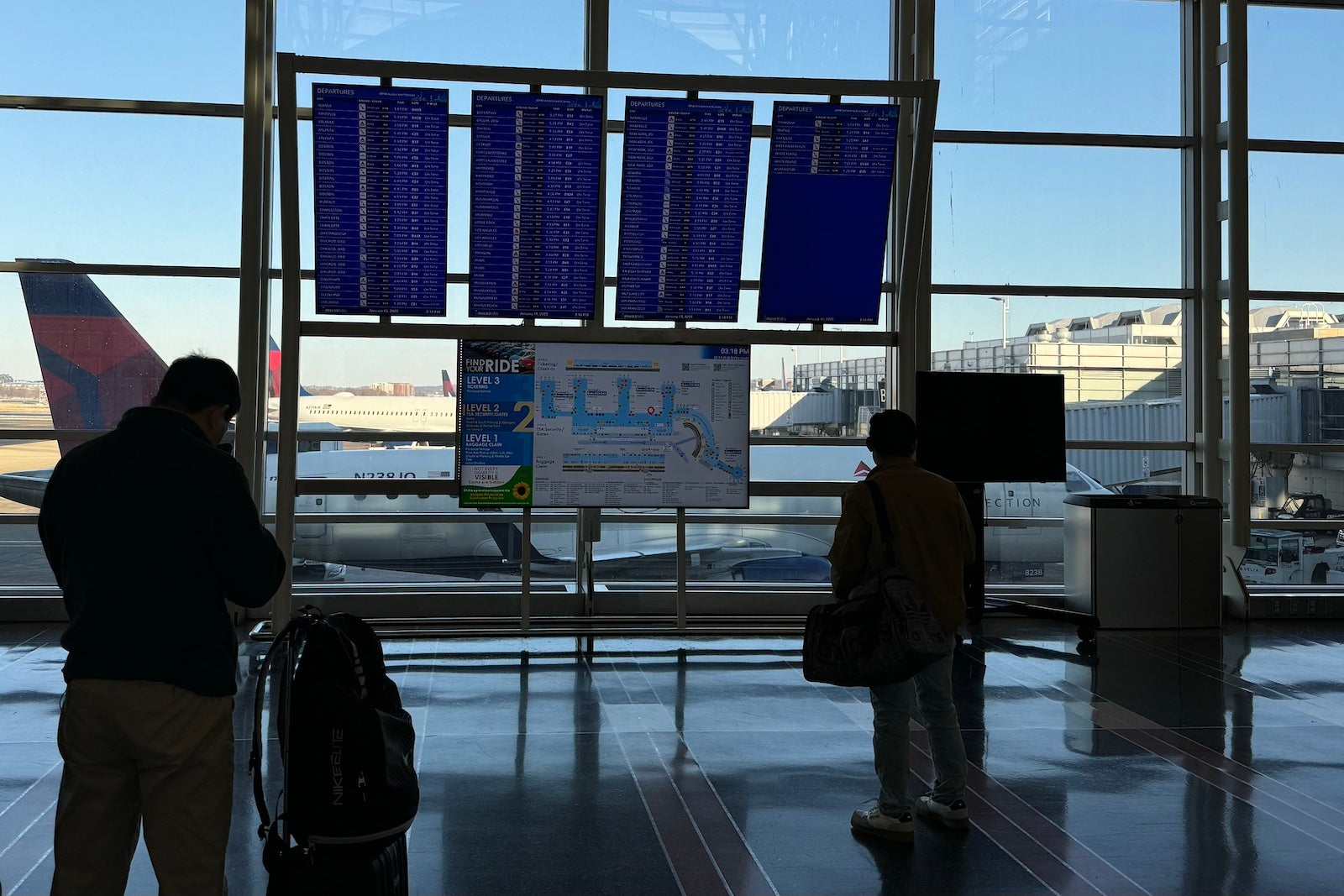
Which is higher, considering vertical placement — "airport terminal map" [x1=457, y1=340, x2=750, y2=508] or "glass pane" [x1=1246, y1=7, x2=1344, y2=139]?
"glass pane" [x1=1246, y1=7, x2=1344, y2=139]

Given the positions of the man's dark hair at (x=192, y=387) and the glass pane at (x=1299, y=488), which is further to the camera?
the glass pane at (x=1299, y=488)

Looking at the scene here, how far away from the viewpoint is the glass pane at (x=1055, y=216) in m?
8.69

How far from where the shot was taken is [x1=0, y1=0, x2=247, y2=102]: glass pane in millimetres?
7875

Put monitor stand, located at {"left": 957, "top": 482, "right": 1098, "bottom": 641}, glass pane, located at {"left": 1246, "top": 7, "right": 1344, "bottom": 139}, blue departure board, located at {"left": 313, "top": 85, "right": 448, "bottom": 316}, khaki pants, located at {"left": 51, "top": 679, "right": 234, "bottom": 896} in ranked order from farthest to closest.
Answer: glass pane, located at {"left": 1246, "top": 7, "right": 1344, "bottom": 139}, monitor stand, located at {"left": 957, "top": 482, "right": 1098, "bottom": 641}, blue departure board, located at {"left": 313, "top": 85, "right": 448, "bottom": 316}, khaki pants, located at {"left": 51, "top": 679, "right": 234, "bottom": 896}

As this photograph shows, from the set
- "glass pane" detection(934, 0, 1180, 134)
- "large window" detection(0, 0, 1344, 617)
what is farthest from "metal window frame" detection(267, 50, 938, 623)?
"glass pane" detection(934, 0, 1180, 134)

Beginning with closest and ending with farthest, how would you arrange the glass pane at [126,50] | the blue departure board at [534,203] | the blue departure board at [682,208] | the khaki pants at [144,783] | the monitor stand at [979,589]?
the khaki pants at [144,783]
the blue departure board at [534,203]
the blue departure board at [682,208]
the monitor stand at [979,589]
the glass pane at [126,50]

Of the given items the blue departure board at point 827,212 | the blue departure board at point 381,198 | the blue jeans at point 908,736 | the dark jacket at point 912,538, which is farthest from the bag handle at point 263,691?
the blue departure board at point 827,212

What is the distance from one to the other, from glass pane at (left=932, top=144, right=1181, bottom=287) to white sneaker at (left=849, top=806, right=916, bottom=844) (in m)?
5.60

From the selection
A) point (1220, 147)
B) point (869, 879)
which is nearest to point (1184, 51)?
point (1220, 147)

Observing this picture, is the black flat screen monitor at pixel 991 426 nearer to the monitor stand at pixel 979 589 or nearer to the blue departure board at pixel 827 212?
the monitor stand at pixel 979 589

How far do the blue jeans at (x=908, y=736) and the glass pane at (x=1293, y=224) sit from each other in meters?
6.46

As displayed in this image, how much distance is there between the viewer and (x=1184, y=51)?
8.95 m

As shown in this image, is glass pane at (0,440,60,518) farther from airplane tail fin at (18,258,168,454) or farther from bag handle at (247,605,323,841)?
bag handle at (247,605,323,841)

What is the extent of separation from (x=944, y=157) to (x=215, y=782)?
7515 millimetres
